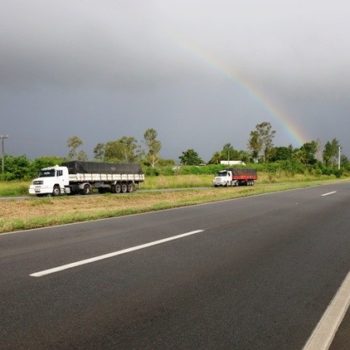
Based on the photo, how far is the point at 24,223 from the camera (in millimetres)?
13047

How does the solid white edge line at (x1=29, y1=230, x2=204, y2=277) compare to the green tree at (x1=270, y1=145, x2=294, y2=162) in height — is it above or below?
below

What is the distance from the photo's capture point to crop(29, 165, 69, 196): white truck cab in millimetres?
35562

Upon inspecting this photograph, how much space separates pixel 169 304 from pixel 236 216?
10.6 m

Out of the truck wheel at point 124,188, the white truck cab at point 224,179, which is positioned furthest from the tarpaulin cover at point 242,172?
the truck wheel at point 124,188

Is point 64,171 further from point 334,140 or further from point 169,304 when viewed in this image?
point 334,140

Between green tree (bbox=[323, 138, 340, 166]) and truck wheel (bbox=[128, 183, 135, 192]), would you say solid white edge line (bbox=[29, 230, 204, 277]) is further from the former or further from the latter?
green tree (bbox=[323, 138, 340, 166])

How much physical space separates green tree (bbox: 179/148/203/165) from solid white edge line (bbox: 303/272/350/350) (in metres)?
120

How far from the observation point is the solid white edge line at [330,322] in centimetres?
412

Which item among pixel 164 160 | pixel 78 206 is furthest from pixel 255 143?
pixel 78 206

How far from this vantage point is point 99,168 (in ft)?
131

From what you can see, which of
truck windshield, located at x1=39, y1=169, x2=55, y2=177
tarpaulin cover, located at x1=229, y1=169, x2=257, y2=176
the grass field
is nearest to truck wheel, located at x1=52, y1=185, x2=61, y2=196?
truck windshield, located at x1=39, y1=169, x2=55, y2=177

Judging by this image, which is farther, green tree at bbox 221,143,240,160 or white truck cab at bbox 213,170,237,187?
green tree at bbox 221,143,240,160

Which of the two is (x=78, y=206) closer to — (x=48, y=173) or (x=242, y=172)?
(x=48, y=173)

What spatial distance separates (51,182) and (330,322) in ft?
108
